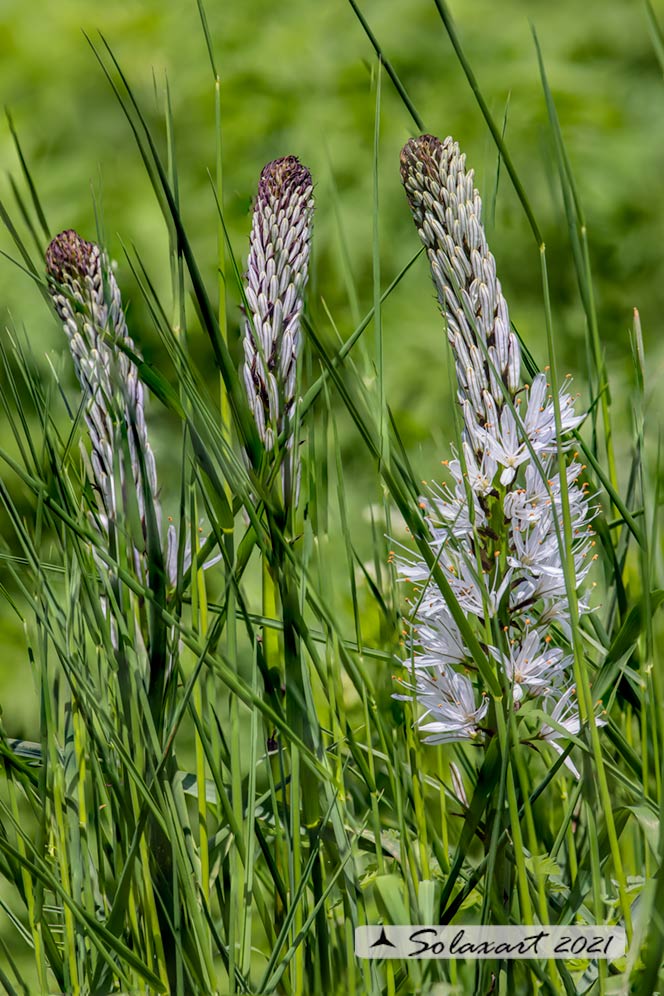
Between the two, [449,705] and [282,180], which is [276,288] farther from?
[449,705]

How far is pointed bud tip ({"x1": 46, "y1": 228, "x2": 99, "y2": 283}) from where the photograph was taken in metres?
0.29

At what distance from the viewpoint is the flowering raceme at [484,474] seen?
28 centimetres

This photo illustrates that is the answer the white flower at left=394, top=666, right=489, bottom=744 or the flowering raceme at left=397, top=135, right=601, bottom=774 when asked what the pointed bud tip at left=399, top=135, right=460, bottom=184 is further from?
the white flower at left=394, top=666, right=489, bottom=744

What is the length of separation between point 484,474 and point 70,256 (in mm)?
135

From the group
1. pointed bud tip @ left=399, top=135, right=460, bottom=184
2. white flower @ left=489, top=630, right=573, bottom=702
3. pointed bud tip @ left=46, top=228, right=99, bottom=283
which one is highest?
pointed bud tip @ left=399, top=135, right=460, bottom=184

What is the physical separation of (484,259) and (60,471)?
0.14m

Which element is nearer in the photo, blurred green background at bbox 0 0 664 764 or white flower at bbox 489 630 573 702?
white flower at bbox 489 630 573 702

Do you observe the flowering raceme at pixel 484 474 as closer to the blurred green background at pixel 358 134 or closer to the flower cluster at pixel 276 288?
the flower cluster at pixel 276 288

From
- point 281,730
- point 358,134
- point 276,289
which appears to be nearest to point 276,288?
point 276,289

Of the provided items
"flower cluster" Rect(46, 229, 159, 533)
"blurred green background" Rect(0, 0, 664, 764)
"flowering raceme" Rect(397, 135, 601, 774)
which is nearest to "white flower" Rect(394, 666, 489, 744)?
"flowering raceme" Rect(397, 135, 601, 774)

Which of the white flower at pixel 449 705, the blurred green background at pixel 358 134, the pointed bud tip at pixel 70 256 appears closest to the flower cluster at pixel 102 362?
the pointed bud tip at pixel 70 256

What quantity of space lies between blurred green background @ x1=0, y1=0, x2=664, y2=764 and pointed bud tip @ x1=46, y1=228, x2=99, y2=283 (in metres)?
0.53

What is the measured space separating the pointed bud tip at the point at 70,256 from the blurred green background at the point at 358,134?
0.53m

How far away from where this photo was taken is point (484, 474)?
29 cm
